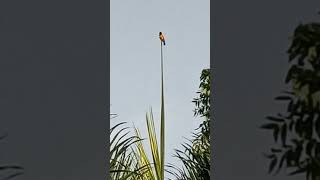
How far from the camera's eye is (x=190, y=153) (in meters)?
5.87

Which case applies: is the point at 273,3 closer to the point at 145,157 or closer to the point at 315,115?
the point at 145,157

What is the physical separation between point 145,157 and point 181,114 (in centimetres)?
49

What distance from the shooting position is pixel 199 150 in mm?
6047

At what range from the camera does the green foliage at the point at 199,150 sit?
5828 mm

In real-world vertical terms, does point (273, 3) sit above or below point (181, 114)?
above

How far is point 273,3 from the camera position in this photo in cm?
488

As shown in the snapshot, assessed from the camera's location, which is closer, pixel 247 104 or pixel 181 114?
pixel 247 104

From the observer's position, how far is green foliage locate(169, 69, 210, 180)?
5828 millimetres
